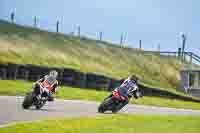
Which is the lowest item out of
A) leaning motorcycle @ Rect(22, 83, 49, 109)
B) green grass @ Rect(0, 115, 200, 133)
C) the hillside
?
green grass @ Rect(0, 115, 200, 133)

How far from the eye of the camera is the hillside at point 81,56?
4491cm

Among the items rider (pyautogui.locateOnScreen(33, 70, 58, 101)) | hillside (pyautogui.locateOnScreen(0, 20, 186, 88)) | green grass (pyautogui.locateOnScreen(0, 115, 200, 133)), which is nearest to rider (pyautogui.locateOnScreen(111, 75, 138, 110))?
rider (pyautogui.locateOnScreen(33, 70, 58, 101))

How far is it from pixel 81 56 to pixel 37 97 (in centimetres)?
3290

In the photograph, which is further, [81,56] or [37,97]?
[81,56]

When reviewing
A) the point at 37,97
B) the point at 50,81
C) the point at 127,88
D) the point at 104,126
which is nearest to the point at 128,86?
the point at 127,88

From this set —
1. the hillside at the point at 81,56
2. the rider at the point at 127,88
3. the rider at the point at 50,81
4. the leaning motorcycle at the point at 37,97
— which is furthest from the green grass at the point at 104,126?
the hillside at the point at 81,56

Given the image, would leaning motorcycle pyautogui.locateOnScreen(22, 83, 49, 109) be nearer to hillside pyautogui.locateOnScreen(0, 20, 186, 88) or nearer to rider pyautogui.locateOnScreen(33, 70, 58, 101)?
rider pyautogui.locateOnScreen(33, 70, 58, 101)

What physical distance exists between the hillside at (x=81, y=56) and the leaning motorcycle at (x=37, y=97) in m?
16.0

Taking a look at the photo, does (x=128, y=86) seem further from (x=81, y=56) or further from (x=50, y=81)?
(x=81, y=56)

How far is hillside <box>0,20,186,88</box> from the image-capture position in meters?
44.9

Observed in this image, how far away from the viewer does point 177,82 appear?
6688cm

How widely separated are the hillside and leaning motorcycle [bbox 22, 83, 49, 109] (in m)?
16.0

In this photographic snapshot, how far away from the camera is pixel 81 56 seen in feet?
175

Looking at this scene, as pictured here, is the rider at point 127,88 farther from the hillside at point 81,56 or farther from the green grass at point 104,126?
the hillside at point 81,56
